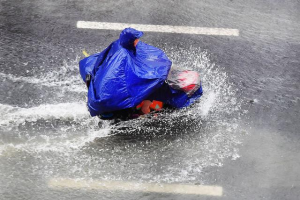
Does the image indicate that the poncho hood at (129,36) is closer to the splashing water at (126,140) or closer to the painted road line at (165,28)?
the splashing water at (126,140)

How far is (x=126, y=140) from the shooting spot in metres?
6.06

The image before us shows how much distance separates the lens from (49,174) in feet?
18.7

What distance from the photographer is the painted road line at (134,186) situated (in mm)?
5582

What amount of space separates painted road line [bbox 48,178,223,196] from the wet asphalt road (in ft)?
0.22

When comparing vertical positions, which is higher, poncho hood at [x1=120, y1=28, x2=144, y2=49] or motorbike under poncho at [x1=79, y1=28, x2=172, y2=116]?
poncho hood at [x1=120, y1=28, x2=144, y2=49]

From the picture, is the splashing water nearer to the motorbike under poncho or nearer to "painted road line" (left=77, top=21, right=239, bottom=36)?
the motorbike under poncho

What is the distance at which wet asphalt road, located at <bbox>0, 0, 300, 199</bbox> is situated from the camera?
5703 millimetres

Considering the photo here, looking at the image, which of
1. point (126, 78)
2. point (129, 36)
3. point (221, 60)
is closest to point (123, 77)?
point (126, 78)

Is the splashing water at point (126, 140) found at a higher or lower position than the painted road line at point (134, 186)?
higher

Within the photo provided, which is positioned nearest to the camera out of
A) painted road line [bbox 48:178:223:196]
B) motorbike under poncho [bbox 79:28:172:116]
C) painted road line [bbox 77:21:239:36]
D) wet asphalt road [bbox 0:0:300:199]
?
painted road line [bbox 48:178:223:196]

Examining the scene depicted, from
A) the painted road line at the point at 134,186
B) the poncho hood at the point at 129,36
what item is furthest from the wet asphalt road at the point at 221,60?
the poncho hood at the point at 129,36

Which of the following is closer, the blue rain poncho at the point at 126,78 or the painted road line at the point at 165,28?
the blue rain poncho at the point at 126,78

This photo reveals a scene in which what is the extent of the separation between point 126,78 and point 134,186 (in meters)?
1.29

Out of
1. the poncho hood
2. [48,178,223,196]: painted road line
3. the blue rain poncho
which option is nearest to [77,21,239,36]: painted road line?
the blue rain poncho
